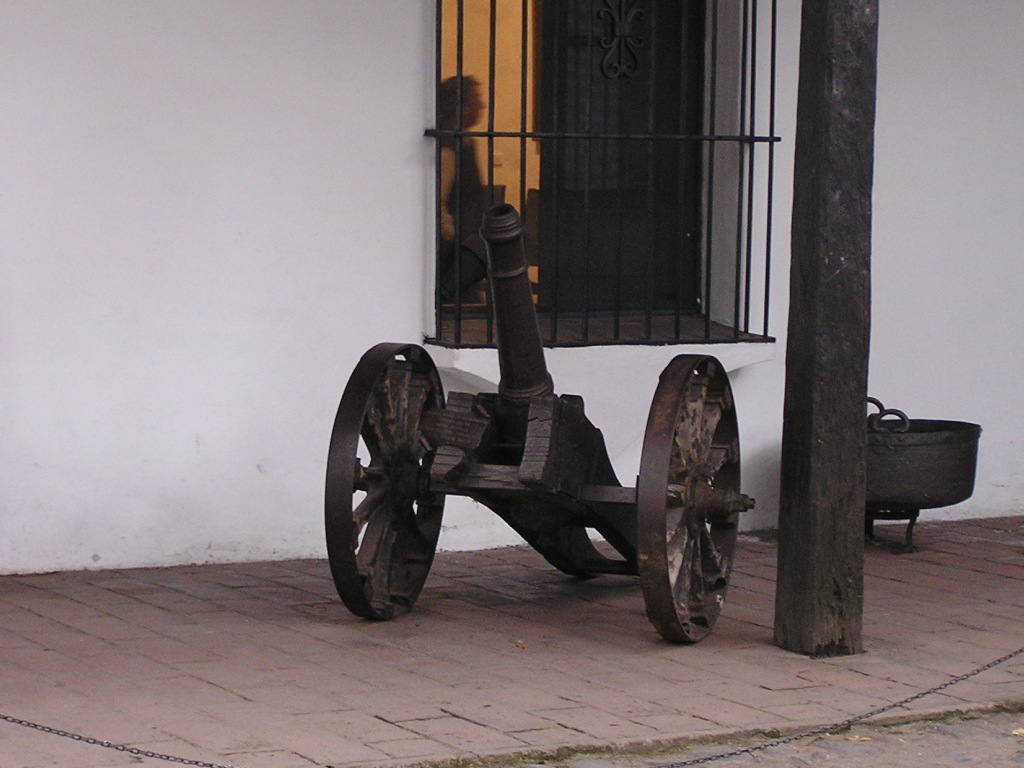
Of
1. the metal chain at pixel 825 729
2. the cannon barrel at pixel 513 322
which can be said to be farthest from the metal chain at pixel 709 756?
the cannon barrel at pixel 513 322

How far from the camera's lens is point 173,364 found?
22.2 ft

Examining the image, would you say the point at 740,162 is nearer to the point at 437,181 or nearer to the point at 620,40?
the point at 620,40

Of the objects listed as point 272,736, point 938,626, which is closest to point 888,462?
point 938,626

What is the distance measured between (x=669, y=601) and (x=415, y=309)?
224 centimetres

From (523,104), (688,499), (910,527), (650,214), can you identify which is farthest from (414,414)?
(910,527)

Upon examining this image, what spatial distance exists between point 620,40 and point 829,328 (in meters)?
2.46

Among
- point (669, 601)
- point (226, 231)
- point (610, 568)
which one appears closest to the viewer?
point (669, 601)

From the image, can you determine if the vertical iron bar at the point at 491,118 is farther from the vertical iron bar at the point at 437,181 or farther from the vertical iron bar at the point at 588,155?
the vertical iron bar at the point at 588,155

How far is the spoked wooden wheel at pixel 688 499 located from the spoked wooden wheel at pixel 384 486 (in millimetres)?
950

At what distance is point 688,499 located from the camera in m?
5.58

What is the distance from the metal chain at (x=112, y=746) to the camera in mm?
4164

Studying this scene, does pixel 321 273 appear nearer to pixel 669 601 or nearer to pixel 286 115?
pixel 286 115

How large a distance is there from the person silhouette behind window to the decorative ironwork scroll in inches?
23.8

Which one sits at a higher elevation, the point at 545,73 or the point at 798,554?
the point at 545,73
